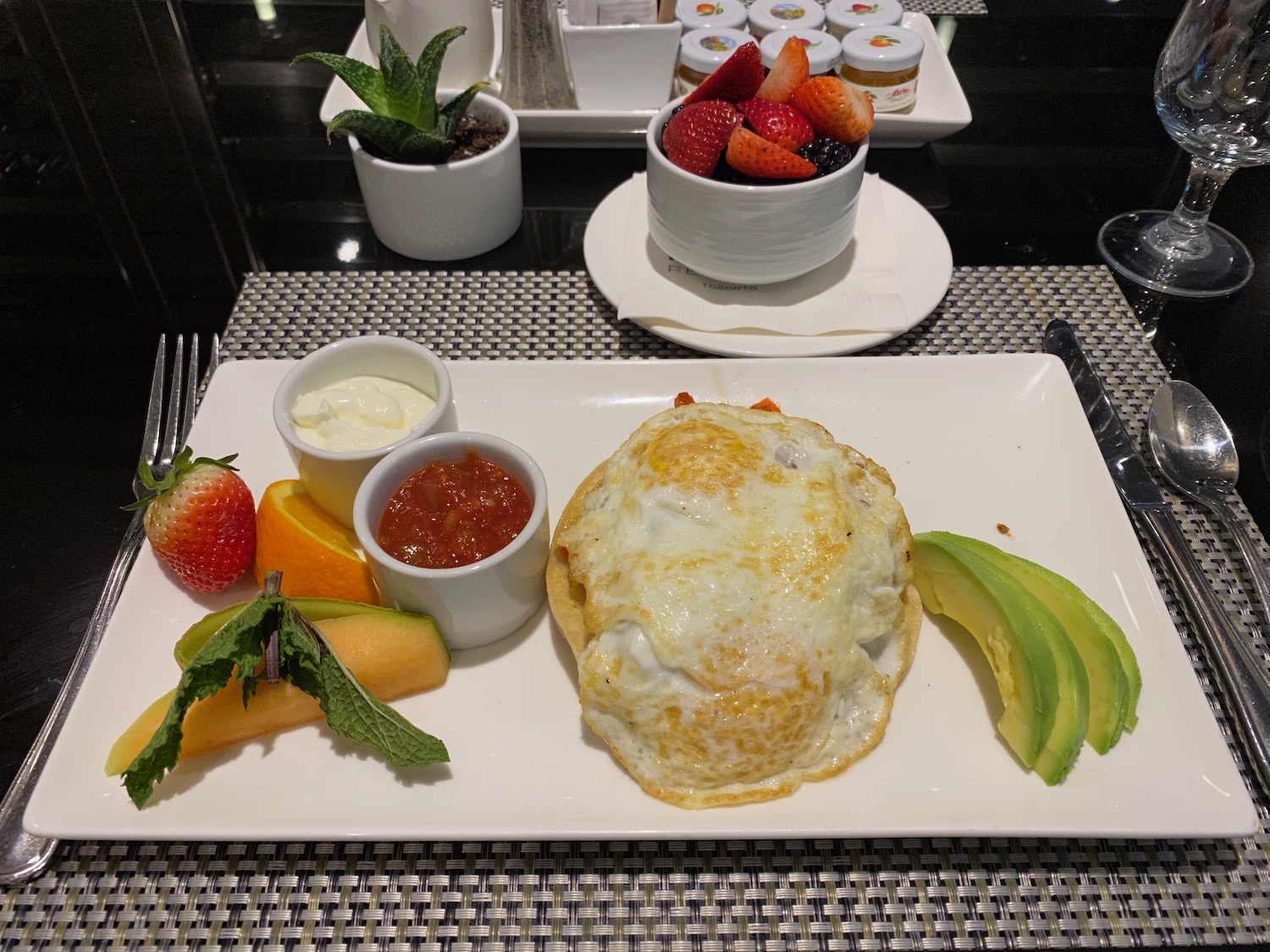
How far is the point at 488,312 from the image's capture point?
116 inches

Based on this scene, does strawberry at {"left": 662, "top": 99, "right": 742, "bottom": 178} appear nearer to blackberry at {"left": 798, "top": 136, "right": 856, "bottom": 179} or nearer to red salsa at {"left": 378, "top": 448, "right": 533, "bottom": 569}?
blackberry at {"left": 798, "top": 136, "right": 856, "bottom": 179}

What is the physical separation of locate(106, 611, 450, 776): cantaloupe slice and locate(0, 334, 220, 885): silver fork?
0.82 feet

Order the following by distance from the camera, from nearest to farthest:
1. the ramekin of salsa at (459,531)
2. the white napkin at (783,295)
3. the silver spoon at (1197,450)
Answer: the ramekin of salsa at (459,531) < the silver spoon at (1197,450) < the white napkin at (783,295)

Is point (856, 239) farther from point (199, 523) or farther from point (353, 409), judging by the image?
point (199, 523)

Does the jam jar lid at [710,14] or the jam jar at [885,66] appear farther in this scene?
the jam jar lid at [710,14]

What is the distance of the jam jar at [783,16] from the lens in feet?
12.9

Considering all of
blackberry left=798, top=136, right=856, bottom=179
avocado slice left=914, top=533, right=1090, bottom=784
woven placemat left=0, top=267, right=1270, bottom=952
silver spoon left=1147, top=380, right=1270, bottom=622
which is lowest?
woven placemat left=0, top=267, right=1270, bottom=952

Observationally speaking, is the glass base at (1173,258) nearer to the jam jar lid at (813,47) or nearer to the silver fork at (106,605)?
the jam jar lid at (813,47)

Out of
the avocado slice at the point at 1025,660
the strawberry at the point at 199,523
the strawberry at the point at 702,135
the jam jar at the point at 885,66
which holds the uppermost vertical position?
the strawberry at the point at 702,135

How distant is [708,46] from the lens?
3709 millimetres

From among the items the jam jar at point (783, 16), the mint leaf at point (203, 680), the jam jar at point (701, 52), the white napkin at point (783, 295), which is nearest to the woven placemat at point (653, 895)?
the mint leaf at point (203, 680)

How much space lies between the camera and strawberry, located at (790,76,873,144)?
261 centimetres

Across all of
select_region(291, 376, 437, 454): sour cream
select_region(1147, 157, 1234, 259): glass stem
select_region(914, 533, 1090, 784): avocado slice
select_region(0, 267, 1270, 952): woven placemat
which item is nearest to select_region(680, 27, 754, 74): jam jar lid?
select_region(1147, 157, 1234, 259): glass stem

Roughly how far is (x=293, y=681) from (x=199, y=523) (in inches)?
18.1
